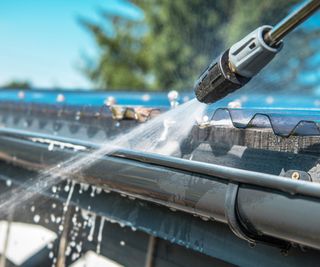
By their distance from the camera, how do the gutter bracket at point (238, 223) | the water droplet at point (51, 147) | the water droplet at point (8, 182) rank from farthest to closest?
the water droplet at point (8, 182) < the water droplet at point (51, 147) < the gutter bracket at point (238, 223)

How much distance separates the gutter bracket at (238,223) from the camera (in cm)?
119

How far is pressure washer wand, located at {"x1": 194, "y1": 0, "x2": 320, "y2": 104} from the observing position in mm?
1024

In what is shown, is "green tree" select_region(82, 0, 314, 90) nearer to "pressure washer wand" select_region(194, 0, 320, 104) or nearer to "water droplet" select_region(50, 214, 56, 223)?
"water droplet" select_region(50, 214, 56, 223)

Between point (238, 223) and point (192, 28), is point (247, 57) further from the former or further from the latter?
point (192, 28)

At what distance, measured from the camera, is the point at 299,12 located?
998 mm

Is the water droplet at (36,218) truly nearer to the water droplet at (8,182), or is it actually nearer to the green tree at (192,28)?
the water droplet at (8,182)

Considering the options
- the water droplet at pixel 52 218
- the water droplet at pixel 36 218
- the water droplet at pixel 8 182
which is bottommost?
the water droplet at pixel 36 218

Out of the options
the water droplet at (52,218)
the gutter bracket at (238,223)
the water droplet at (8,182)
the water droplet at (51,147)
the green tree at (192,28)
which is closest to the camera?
the gutter bracket at (238,223)

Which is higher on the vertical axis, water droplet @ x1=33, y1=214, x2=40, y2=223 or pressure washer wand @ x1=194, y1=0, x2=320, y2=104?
pressure washer wand @ x1=194, y1=0, x2=320, y2=104

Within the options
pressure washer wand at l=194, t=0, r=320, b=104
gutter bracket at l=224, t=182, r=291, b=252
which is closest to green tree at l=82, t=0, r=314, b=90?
pressure washer wand at l=194, t=0, r=320, b=104

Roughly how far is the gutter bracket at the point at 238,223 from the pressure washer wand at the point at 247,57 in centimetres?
29

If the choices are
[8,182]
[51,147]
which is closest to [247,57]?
[51,147]

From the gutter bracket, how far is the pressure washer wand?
288 millimetres

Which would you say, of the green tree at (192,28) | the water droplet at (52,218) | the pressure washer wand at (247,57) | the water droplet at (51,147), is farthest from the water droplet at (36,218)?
the green tree at (192,28)
